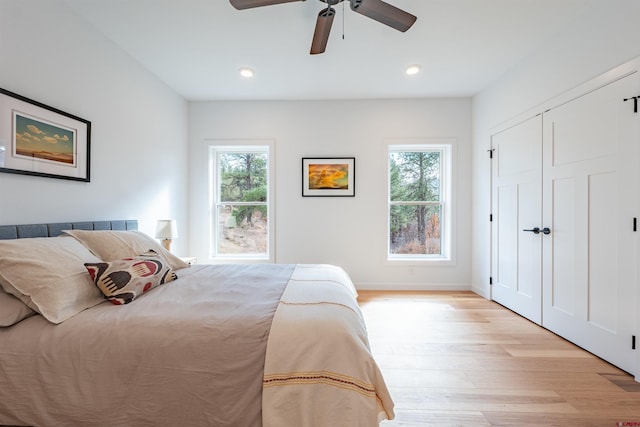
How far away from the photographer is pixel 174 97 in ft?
11.7

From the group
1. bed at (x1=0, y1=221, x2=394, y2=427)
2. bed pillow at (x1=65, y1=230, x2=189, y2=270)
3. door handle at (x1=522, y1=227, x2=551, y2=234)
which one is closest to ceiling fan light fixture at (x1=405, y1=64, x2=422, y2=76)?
door handle at (x1=522, y1=227, x2=551, y2=234)

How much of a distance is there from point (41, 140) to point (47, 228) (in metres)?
0.63

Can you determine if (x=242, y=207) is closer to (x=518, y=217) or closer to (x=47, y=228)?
(x=47, y=228)

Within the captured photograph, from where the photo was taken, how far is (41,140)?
1.90 m

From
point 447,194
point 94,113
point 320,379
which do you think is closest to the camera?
point 320,379

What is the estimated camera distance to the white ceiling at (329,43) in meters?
2.14

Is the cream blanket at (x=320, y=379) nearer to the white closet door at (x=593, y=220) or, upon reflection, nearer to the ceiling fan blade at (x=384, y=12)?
the ceiling fan blade at (x=384, y=12)

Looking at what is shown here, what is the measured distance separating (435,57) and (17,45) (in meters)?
3.39

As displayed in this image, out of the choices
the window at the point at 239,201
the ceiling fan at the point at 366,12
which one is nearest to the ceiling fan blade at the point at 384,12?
the ceiling fan at the point at 366,12

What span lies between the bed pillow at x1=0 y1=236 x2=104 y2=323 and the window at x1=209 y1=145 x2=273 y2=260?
2537 millimetres

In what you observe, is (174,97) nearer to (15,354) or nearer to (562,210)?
(15,354)

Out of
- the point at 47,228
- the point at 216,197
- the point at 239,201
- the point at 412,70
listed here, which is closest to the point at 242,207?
the point at 239,201

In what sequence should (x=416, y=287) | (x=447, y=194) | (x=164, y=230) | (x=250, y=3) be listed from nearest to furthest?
(x=250, y=3)
(x=164, y=230)
(x=416, y=287)
(x=447, y=194)

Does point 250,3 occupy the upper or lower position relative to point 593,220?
upper
